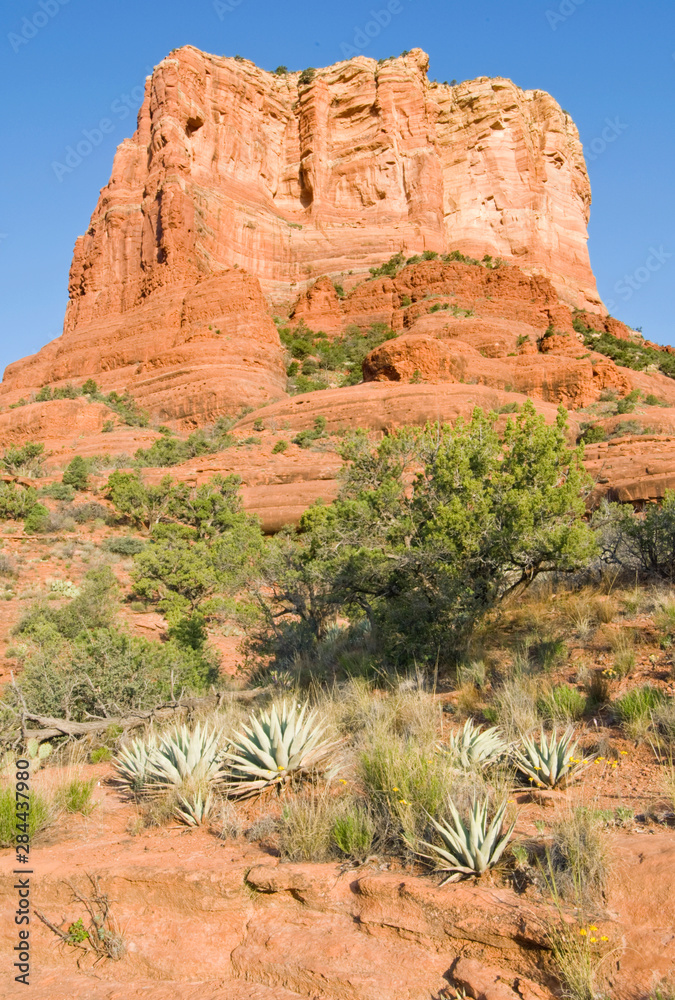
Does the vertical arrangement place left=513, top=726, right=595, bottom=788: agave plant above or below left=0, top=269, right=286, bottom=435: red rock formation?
below

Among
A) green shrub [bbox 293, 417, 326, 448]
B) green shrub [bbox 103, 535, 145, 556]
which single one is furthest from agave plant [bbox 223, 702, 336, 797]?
green shrub [bbox 293, 417, 326, 448]

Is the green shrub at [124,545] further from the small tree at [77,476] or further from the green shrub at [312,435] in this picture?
the green shrub at [312,435]

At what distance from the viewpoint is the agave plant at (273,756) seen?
470 cm

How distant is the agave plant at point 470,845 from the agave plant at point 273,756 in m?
1.55

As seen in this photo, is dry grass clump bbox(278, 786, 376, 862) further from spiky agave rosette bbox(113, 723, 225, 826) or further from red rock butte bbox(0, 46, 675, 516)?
red rock butte bbox(0, 46, 675, 516)

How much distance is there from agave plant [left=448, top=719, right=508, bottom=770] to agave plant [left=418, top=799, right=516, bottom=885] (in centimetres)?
83

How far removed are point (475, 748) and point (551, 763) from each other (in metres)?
0.52

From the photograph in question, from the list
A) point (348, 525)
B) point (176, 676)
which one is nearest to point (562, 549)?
point (348, 525)

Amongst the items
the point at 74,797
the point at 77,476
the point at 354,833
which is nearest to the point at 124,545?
the point at 77,476

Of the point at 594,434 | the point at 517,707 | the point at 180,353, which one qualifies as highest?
the point at 180,353

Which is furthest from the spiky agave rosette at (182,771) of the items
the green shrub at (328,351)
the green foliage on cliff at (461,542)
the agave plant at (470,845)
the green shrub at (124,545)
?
the green shrub at (328,351)

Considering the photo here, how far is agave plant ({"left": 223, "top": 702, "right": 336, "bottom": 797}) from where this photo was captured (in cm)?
470

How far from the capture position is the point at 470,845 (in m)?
3.33

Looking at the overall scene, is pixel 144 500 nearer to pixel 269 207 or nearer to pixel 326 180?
pixel 269 207
